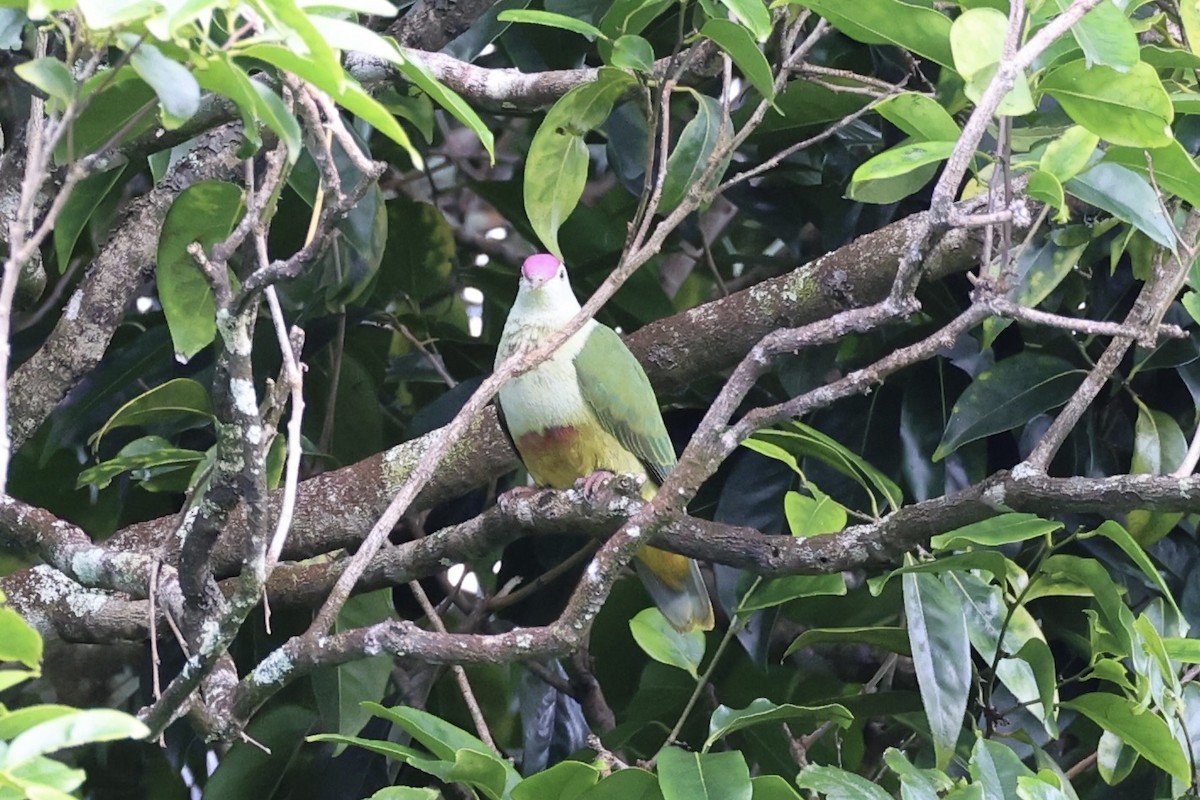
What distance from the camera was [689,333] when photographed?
2.21 m

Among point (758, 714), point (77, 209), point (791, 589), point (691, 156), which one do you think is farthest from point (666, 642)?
point (77, 209)

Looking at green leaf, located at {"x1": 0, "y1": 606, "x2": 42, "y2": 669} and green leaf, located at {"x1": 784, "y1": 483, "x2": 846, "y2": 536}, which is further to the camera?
green leaf, located at {"x1": 784, "y1": 483, "x2": 846, "y2": 536}

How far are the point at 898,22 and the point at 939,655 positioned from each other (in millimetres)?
845

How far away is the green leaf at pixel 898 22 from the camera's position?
136 cm

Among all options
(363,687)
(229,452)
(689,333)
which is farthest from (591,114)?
(363,687)

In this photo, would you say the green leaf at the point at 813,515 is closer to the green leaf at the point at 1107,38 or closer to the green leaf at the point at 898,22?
the green leaf at the point at 898,22

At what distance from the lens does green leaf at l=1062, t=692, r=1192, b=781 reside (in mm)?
1579

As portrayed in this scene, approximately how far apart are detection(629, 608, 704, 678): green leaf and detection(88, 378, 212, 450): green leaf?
0.77m

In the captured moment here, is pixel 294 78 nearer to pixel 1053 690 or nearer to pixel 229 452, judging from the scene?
pixel 229 452

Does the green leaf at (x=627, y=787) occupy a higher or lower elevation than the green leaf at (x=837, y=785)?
higher

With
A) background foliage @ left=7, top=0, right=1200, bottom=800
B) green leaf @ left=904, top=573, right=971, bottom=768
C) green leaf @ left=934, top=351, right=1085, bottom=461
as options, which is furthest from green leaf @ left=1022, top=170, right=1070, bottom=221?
green leaf @ left=934, top=351, right=1085, bottom=461

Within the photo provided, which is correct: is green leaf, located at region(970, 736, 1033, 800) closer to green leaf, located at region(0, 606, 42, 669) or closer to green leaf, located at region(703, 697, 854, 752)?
green leaf, located at region(703, 697, 854, 752)

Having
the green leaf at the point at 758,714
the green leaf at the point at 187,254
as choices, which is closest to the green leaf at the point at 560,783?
the green leaf at the point at 758,714

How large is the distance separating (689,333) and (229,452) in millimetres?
1159
